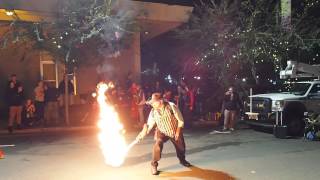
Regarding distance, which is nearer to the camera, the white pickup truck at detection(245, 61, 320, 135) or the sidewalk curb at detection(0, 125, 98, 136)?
the white pickup truck at detection(245, 61, 320, 135)

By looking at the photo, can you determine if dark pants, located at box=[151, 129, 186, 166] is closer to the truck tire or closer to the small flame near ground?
the small flame near ground

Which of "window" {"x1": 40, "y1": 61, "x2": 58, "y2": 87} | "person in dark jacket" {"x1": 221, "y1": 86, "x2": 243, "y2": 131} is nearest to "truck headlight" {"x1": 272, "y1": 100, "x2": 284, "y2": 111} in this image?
"person in dark jacket" {"x1": 221, "y1": 86, "x2": 243, "y2": 131}

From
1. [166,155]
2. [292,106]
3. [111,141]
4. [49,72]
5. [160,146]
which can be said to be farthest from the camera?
[49,72]

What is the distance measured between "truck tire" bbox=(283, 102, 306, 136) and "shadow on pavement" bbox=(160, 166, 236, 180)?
6202 mm

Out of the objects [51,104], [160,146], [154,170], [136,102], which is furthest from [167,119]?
[51,104]

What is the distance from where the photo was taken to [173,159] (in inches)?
393

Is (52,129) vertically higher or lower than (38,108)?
lower

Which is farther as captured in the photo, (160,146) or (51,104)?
(51,104)

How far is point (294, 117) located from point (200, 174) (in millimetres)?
6875

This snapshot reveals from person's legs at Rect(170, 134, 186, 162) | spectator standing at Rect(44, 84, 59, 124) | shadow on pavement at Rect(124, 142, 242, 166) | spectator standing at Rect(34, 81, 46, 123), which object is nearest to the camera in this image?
person's legs at Rect(170, 134, 186, 162)

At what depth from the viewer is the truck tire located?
556 inches

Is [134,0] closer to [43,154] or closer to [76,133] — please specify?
[76,133]

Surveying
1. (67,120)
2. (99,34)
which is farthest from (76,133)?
(99,34)

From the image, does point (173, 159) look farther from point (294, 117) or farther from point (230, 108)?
point (294, 117)
